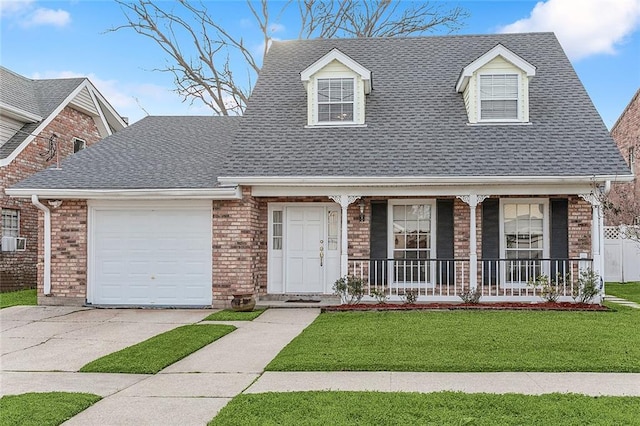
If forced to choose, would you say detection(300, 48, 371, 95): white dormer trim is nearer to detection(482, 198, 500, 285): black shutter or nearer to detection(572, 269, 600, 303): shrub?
detection(482, 198, 500, 285): black shutter

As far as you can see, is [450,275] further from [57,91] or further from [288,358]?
[57,91]

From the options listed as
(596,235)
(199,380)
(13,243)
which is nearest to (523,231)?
(596,235)

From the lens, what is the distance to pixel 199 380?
20.8 ft

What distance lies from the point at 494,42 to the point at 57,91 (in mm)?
13570

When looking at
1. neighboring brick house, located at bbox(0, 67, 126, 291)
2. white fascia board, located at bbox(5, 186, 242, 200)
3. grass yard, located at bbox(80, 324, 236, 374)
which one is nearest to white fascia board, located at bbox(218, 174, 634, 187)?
white fascia board, located at bbox(5, 186, 242, 200)

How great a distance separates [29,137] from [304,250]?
9.46m

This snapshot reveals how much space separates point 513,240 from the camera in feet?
42.6

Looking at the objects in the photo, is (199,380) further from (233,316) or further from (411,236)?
(411,236)

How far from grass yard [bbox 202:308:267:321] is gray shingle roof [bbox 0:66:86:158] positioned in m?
8.88

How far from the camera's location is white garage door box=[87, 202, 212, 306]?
12.5m

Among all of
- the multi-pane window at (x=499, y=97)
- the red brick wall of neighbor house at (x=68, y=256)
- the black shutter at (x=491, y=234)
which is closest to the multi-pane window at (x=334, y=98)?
the multi-pane window at (x=499, y=97)

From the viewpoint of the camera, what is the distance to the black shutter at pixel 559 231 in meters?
12.6

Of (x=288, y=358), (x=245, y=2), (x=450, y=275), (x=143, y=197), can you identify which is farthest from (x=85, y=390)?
(x=245, y=2)

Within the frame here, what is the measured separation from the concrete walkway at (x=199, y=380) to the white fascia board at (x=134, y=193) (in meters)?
3.64
